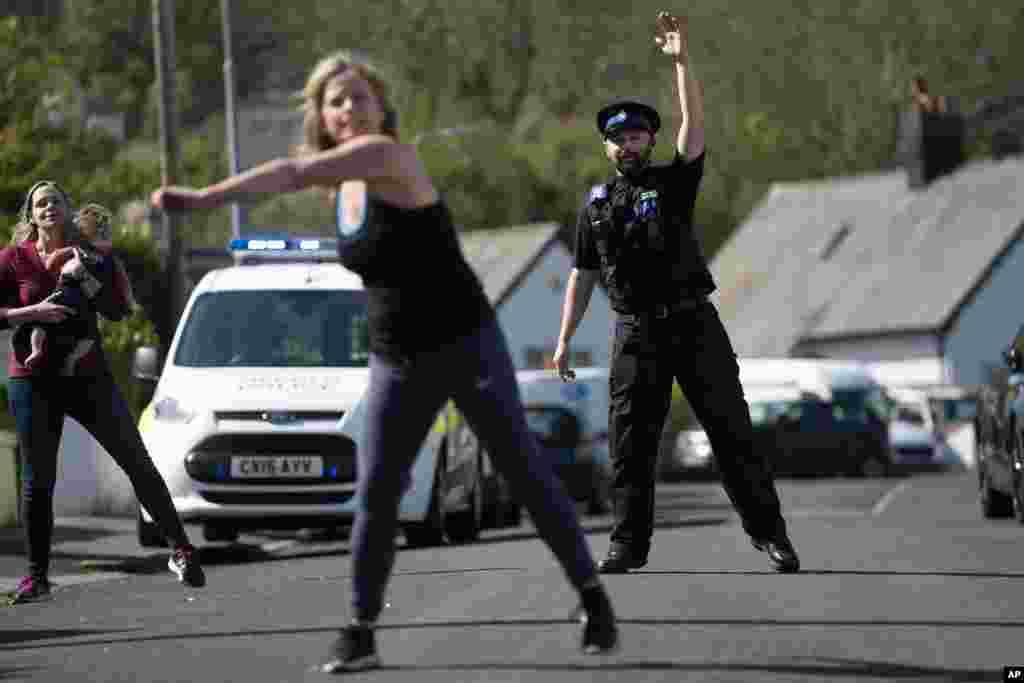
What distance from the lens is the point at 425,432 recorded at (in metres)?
8.70

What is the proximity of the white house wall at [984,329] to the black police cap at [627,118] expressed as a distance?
60995 mm

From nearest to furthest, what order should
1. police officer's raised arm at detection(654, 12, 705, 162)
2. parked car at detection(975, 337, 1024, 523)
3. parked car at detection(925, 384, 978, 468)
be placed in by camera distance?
police officer's raised arm at detection(654, 12, 705, 162)
parked car at detection(975, 337, 1024, 523)
parked car at detection(925, 384, 978, 468)

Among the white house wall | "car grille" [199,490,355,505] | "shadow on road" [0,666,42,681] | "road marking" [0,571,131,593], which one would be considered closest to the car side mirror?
"car grille" [199,490,355,505]

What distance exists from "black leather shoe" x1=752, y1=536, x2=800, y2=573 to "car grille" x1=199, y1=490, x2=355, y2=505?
4.92m

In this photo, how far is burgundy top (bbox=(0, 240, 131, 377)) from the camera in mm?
12953

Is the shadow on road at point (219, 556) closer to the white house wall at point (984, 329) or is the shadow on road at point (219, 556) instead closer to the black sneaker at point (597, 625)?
the black sneaker at point (597, 625)

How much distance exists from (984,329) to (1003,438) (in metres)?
54.1

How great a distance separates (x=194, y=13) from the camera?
8975 cm

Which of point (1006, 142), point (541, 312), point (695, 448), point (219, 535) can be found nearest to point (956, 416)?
point (541, 312)

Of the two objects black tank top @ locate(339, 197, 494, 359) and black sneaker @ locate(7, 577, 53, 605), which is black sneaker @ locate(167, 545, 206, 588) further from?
black tank top @ locate(339, 197, 494, 359)

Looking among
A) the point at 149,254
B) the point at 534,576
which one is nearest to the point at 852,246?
the point at 149,254

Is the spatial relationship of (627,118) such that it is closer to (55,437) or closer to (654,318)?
(654,318)

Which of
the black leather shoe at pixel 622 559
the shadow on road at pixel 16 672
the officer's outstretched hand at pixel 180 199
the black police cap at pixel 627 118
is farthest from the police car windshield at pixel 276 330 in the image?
the officer's outstretched hand at pixel 180 199

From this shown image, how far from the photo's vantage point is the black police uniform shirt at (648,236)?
1209 centimetres
